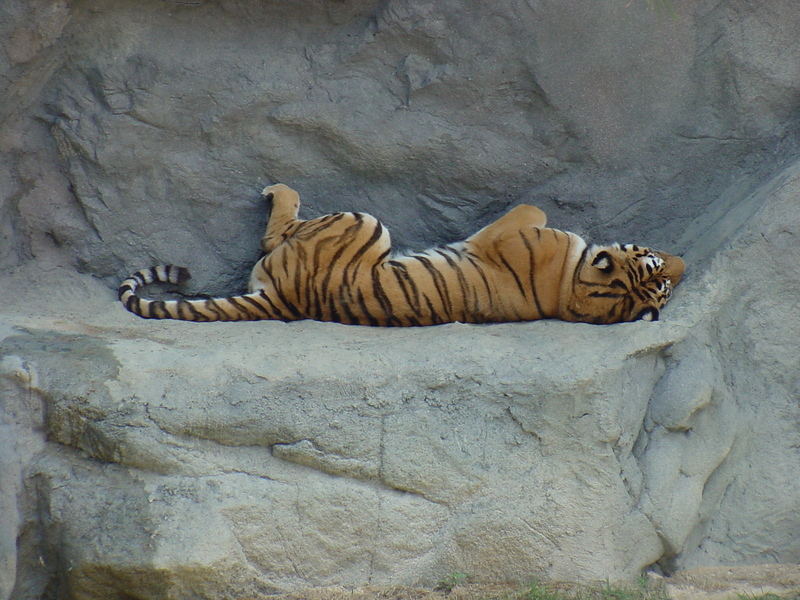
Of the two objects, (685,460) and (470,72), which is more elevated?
(470,72)

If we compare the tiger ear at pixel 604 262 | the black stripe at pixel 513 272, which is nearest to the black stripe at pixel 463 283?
the black stripe at pixel 513 272

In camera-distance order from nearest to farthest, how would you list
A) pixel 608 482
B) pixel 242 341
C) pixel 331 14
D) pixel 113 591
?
pixel 113 591, pixel 608 482, pixel 242 341, pixel 331 14

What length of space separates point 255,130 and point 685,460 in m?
3.00

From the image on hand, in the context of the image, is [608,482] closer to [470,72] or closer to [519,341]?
[519,341]

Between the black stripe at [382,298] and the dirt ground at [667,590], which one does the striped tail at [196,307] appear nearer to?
the black stripe at [382,298]

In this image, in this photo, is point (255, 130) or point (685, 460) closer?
point (685, 460)

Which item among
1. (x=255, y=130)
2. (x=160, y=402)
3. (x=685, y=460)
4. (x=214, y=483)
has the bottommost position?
(x=214, y=483)

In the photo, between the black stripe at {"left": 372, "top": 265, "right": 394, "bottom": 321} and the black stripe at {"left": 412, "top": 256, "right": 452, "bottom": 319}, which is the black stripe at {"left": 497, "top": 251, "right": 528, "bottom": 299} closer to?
the black stripe at {"left": 412, "top": 256, "right": 452, "bottom": 319}

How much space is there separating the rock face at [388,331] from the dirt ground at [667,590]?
0.07 m

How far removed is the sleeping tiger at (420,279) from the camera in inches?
193

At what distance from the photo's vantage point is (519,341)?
4469 millimetres

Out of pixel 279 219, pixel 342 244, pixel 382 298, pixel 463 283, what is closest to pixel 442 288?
pixel 463 283

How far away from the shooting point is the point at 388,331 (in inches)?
190

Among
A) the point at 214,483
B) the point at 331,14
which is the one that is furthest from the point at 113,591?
the point at 331,14
